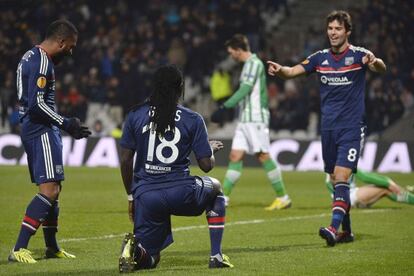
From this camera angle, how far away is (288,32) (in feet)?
99.8

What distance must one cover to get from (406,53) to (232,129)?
5.11 metres

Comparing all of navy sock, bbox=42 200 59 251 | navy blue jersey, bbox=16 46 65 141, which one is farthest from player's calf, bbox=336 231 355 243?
navy blue jersey, bbox=16 46 65 141

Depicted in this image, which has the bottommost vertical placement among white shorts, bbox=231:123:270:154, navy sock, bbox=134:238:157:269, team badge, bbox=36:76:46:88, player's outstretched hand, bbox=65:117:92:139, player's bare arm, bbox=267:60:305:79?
navy sock, bbox=134:238:157:269

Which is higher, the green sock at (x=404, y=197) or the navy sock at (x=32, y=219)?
the navy sock at (x=32, y=219)

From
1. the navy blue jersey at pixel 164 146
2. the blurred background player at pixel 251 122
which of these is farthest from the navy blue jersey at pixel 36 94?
the blurred background player at pixel 251 122

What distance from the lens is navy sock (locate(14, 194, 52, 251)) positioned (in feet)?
28.9

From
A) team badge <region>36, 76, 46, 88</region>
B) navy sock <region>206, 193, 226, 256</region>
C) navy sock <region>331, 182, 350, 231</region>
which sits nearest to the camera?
navy sock <region>206, 193, 226, 256</region>

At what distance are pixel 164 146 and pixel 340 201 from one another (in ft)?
9.41

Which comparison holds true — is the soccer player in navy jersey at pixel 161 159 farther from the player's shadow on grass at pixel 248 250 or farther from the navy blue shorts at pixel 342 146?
the navy blue shorts at pixel 342 146

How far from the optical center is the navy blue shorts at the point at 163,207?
807 cm

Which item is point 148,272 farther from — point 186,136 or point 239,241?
point 239,241

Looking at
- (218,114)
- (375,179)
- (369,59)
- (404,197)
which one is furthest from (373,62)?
(218,114)

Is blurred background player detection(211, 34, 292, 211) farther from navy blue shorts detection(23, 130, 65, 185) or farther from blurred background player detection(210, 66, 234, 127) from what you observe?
blurred background player detection(210, 66, 234, 127)

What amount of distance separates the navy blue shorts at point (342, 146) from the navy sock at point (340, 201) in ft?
0.78
